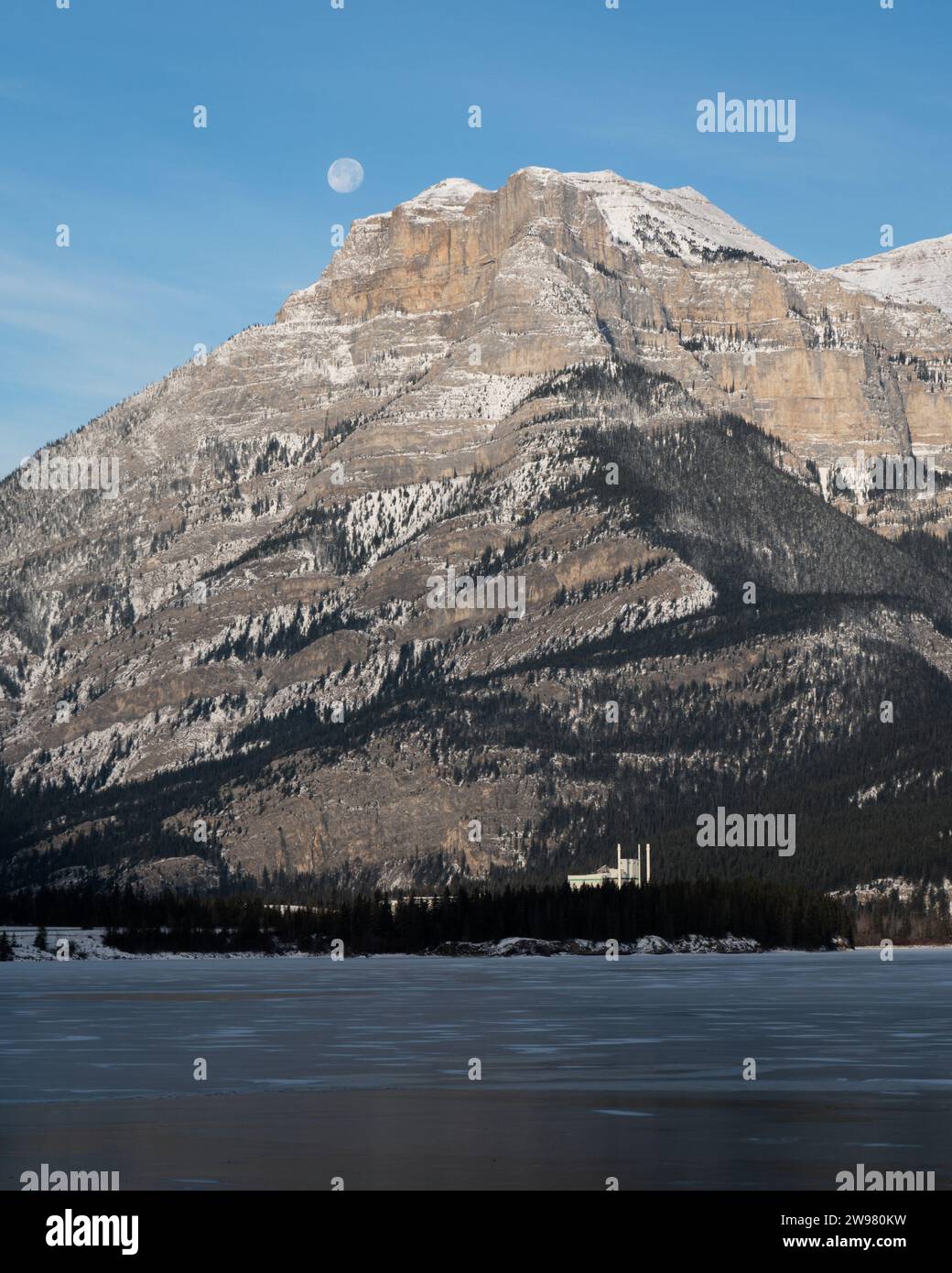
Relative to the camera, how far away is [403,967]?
194000 mm

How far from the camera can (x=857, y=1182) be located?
1671 inches

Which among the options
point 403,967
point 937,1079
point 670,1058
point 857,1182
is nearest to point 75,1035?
point 670,1058

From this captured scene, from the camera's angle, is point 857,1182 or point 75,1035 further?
point 75,1035

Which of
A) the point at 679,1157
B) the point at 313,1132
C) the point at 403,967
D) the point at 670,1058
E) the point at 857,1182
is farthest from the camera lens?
the point at 403,967

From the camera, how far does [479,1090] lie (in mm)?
62781

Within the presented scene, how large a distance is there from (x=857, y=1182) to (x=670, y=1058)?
32.9 meters

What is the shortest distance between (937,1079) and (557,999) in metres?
60.6

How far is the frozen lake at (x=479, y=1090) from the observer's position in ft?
151

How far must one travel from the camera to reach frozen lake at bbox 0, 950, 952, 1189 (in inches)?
1813

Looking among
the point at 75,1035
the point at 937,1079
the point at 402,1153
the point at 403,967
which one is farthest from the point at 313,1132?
the point at 403,967
